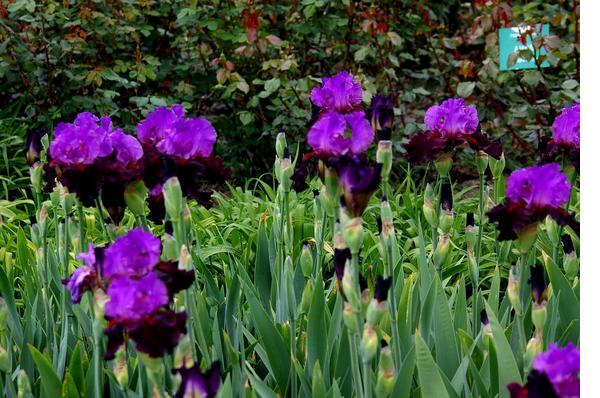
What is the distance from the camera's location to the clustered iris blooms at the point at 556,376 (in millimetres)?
750

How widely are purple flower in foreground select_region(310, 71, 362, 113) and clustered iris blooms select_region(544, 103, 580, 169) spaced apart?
0.45 m

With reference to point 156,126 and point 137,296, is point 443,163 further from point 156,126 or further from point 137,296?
point 137,296

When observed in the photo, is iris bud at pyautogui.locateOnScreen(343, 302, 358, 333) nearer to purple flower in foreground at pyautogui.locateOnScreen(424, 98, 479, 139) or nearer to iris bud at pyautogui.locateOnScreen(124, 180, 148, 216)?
iris bud at pyautogui.locateOnScreen(124, 180, 148, 216)

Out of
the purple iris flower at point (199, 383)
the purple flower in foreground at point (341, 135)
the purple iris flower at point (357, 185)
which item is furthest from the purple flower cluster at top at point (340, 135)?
the purple iris flower at point (199, 383)

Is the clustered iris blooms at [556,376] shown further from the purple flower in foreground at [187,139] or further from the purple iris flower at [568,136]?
the purple iris flower at [568,136]

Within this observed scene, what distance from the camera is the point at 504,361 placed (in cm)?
127

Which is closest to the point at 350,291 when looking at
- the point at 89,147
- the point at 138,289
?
the point at 138,289

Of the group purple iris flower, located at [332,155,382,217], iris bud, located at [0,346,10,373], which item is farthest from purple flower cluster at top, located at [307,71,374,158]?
iris bud, located at [0,346,10,373]

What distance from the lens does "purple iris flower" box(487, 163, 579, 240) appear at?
117 centimetres

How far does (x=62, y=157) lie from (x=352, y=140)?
0.51m

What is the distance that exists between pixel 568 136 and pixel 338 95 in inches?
20.3

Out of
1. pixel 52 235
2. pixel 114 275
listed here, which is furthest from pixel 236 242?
pixel 114 275

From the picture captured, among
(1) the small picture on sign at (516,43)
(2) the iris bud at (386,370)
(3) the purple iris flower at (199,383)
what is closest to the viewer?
(3) the purple iris flower at (199,383)

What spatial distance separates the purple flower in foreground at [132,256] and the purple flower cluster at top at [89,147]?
1.09 feet
